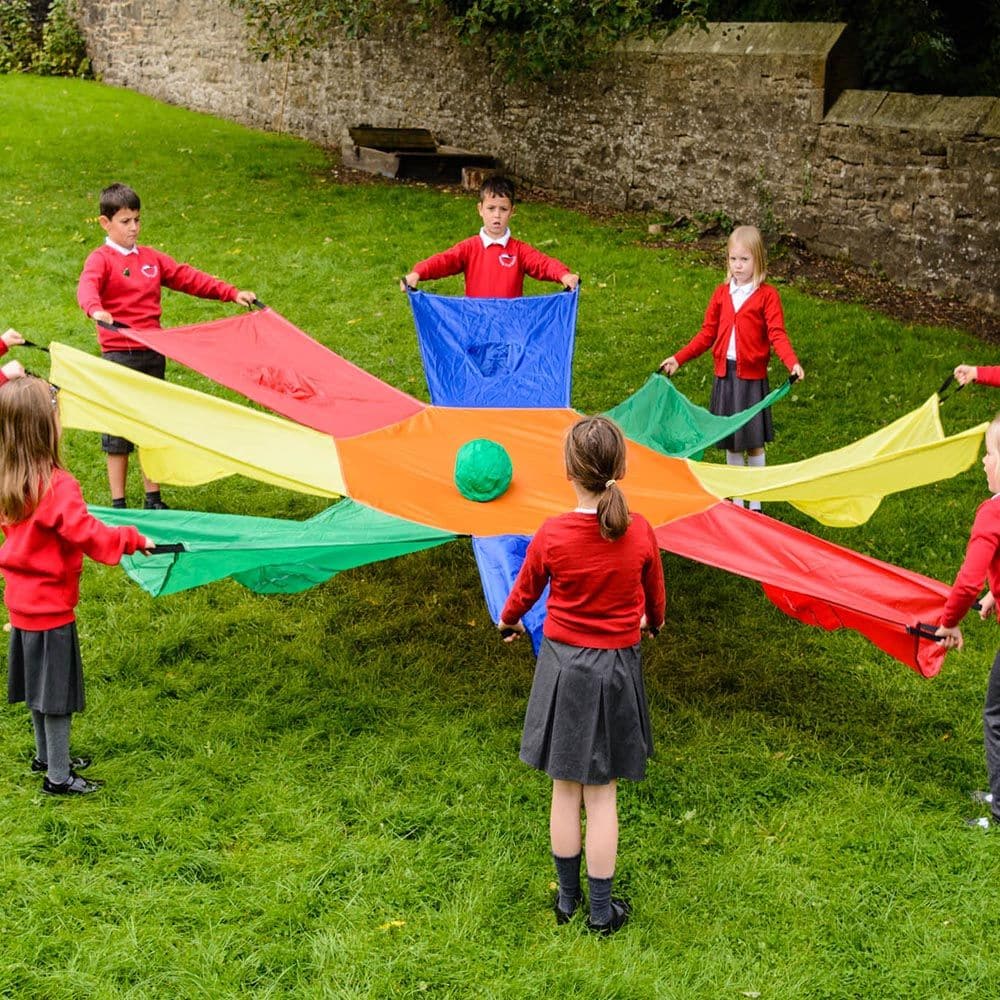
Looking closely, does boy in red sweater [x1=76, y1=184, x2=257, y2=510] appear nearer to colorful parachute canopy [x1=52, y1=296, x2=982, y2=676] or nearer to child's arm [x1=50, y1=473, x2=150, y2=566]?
colorful parachute canopy [x1=52, y1=296, x2=982, y2=676]

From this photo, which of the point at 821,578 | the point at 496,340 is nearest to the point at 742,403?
the point at 496,340

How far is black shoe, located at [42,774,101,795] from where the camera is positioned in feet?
11.1

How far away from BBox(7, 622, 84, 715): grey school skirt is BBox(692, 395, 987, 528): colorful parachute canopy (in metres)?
2.14

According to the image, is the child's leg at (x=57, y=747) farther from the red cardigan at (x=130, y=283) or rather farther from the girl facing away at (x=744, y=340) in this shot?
the girl facing away at (x=744, y=340)

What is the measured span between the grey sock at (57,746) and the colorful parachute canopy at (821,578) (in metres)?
1.85

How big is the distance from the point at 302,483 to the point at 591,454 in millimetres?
1625

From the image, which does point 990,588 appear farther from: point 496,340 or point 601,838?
point 496,340

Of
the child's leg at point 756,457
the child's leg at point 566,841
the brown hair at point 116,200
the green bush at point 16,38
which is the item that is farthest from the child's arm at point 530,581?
the green bush at point 16,38

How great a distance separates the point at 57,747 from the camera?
3.36 m

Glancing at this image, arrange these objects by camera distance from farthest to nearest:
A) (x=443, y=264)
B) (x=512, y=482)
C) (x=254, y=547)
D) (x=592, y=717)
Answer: (x=443, y=264)
(x=512, y=482)
(x=254, y=547)
(x=592, y=717)

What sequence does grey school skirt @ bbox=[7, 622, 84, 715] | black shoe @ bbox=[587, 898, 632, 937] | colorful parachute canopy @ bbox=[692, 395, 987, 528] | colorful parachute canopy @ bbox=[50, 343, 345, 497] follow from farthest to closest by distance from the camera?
1. colorful parachute canopy @ bbox=[50, 343, 345, 497]
2. colorful parachute canopy @ bbox=[692, 395, 987, 528]
3. grey school skirt @ bbox=[7, 622, 84, 715]
4. black shoe @ bbox=[587, 898, 632, 937]

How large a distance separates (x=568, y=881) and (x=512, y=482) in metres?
1.72

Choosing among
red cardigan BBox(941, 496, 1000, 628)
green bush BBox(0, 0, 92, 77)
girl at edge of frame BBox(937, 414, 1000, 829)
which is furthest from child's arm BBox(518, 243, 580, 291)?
green bush BBox(0, 0, 92, 77)

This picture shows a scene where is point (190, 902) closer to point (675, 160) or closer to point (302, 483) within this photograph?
point (302, 483)
